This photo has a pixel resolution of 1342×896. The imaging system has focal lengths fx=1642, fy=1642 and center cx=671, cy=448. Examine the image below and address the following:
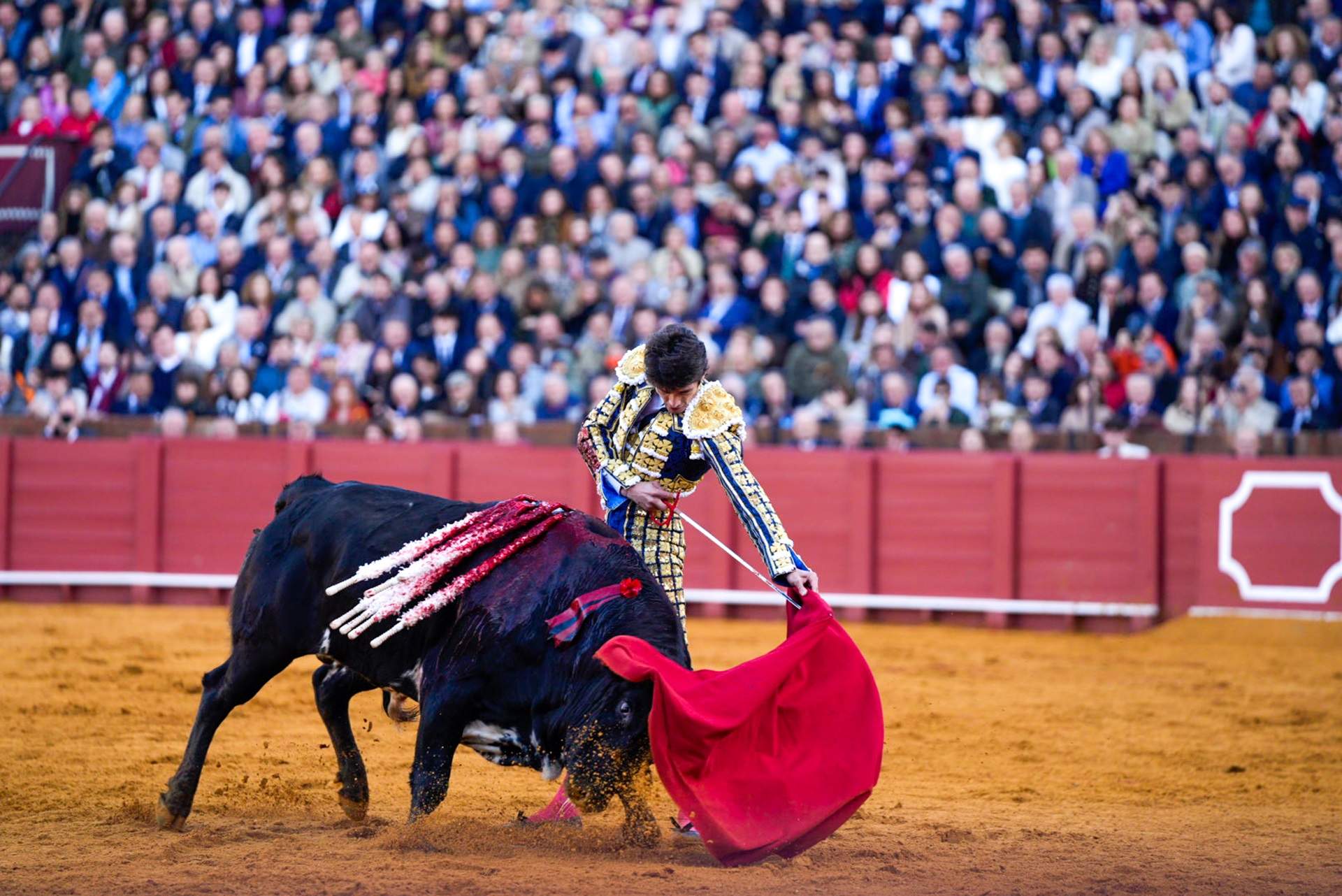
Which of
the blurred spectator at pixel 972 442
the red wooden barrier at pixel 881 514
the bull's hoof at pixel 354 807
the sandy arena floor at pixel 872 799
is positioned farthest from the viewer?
the blurred spectator at pixel 972 442

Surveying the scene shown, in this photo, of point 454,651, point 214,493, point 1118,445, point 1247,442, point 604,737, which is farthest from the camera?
point 214,493

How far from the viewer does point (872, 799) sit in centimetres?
466

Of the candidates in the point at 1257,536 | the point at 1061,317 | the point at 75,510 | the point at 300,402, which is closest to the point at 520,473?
the point at 300,402

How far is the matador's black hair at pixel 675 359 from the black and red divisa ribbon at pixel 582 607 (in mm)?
464

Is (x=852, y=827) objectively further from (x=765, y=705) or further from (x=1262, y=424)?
(x=1262, y=424)

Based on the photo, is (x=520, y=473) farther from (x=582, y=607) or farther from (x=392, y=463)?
(x=582, y=607)

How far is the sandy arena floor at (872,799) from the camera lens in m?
3.61

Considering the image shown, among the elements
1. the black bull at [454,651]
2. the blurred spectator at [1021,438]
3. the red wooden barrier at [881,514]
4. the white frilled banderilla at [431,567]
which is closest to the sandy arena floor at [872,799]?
the black bull at [454,651]

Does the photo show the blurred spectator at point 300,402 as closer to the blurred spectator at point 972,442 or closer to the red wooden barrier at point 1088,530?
the blurred spectator at point 972,442

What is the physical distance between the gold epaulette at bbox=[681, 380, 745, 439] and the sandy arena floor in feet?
3.22

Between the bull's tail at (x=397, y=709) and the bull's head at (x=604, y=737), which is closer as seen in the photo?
the bull's head at (x=604, y=737)

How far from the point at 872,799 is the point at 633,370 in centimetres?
151

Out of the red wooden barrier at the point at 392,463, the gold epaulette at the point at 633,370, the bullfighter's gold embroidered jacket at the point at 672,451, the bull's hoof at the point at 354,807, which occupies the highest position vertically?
the gold epaulette at the point at 633,370

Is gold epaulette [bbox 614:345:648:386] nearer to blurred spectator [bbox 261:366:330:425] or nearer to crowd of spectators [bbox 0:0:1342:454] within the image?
crowd of spectators [bbox 0:0:1342:454]
